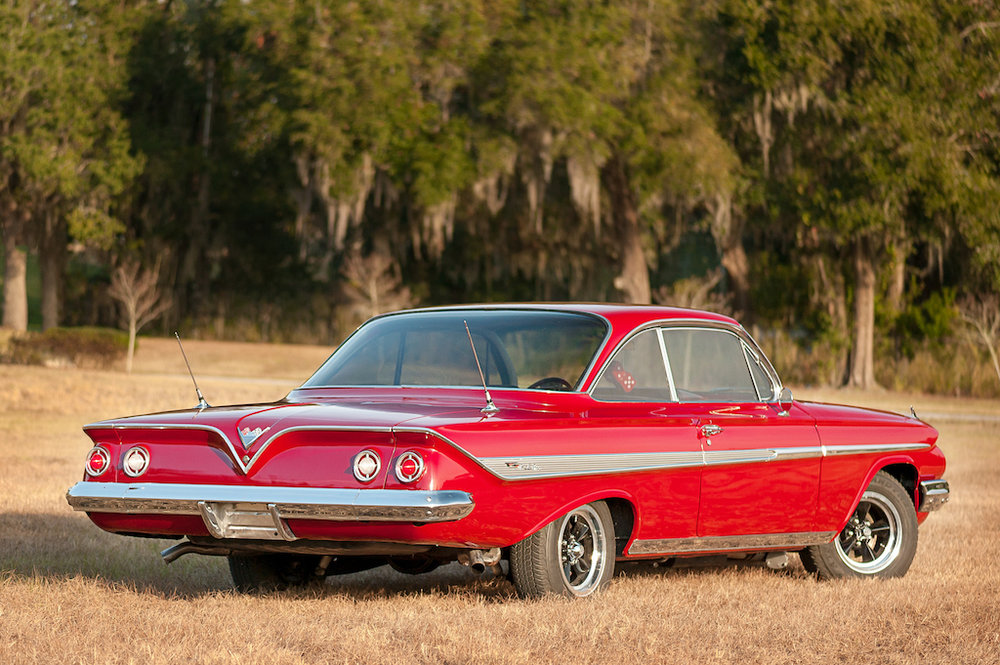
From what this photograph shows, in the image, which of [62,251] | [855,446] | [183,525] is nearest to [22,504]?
[183,525]

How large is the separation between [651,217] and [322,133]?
8807 mm

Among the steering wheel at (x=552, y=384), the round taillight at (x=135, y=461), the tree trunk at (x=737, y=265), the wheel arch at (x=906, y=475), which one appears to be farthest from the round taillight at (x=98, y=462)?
the tree trunk at (x=737, y=265)

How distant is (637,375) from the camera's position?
7.20 m

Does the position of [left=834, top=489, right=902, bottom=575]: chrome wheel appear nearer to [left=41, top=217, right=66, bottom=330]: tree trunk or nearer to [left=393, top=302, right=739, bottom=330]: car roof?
[left=393, top=302, right=739, bottom=330]: car roof

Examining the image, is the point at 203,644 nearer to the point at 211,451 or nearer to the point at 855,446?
the point at 211,451

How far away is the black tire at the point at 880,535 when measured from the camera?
8.24 m

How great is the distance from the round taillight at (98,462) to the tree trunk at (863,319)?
29928 mm

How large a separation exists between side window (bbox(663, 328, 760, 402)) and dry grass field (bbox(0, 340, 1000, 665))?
1.05 meters

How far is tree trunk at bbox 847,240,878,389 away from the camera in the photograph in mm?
34938

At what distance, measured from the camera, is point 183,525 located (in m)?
6.38

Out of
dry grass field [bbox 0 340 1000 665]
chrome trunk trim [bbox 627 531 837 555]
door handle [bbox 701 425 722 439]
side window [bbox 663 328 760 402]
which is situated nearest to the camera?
dry grass field [bbox 0 340 1000 665]

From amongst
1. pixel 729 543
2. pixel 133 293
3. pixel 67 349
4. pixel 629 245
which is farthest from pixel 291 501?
pixel 133 293

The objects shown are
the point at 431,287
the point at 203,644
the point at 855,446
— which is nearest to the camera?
the point at 203,644

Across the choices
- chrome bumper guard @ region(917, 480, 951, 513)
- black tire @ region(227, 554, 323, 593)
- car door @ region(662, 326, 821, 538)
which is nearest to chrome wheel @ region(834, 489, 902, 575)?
chrome bumper guard @ region(917, 480, 951, 513)
